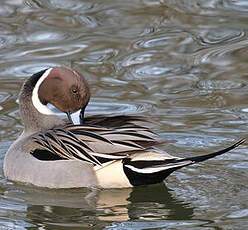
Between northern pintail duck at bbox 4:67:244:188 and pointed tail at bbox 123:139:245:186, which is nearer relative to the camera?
pointed tail at bbox 123:139:245:186

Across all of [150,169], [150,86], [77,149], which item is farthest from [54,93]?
[150,86]

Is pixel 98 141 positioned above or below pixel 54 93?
below

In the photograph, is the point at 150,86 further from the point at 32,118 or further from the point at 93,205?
the point at 93,205

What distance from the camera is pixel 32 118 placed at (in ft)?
25.5

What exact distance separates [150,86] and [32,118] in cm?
192

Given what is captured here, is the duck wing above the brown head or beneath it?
beneath

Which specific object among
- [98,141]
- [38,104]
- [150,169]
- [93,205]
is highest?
[38,104]

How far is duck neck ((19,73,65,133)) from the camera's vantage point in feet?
25.5

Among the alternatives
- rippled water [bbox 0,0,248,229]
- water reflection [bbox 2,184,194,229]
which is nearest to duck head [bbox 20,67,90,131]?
rippled water [bbox 0,0,248,229]

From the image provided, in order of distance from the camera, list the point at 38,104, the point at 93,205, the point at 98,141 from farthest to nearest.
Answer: the point at 38,104
the point at 98,141
the point at 93,205

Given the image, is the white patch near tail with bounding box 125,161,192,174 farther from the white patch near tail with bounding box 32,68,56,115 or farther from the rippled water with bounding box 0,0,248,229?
the white patch near tail with bounding box 32,68,56,115

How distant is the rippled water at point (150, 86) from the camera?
6.86 m

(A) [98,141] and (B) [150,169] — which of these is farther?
(A) [98,141]

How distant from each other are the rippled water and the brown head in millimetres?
526
